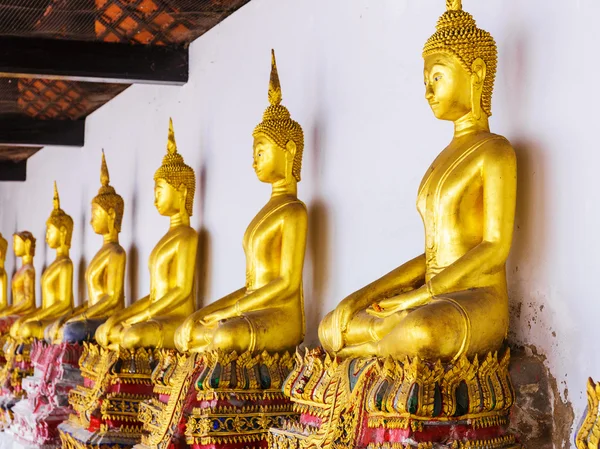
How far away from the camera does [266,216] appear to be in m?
3.62

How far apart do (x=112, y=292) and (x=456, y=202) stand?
10.3 feet

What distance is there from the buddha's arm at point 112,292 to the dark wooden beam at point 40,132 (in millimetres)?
1743

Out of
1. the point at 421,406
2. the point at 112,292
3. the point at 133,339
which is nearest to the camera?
the point at 421,406

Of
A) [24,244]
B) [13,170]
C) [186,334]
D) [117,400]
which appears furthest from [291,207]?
[13,170]

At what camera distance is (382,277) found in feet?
9.48

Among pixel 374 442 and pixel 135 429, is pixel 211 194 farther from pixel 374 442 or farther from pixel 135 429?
pixel 374 442

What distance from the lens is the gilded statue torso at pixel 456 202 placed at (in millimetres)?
2584

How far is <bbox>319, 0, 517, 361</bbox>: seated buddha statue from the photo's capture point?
8.02ft

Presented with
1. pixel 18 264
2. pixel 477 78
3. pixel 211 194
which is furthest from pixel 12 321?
pixel 477 78

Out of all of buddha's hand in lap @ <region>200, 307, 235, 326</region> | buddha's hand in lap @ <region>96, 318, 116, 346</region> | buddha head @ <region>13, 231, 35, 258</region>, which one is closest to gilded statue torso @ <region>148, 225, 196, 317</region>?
buddha's hand in lap @ <region>96, 318, 116, 346</region>

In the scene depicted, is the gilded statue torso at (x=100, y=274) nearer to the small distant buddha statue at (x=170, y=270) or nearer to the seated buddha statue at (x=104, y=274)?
the seated buddha statue at (x=104, y=274)

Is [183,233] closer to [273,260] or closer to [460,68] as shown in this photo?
[273,260]

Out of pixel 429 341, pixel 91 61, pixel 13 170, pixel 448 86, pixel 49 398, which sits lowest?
pixel 49 398

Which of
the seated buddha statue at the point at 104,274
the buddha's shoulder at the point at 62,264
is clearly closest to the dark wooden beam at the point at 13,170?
the buddha's shoulder at the point at 62,264
